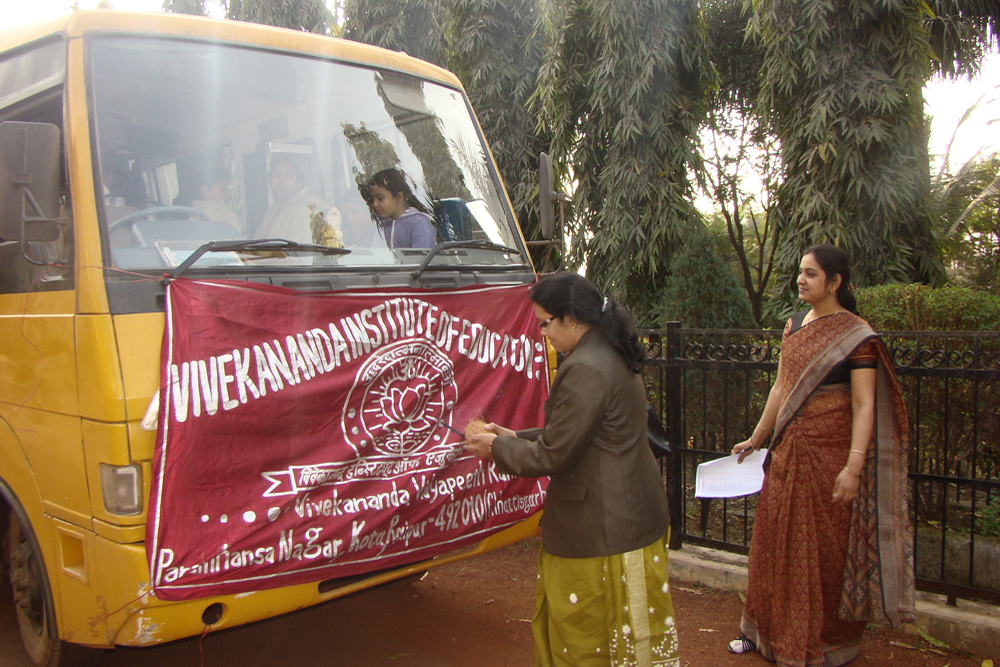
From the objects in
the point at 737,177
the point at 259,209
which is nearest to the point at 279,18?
the point at 737,177

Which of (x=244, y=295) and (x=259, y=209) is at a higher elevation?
(x=259, y=209)

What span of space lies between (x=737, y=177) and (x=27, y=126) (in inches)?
694

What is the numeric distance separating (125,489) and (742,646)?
279 cm

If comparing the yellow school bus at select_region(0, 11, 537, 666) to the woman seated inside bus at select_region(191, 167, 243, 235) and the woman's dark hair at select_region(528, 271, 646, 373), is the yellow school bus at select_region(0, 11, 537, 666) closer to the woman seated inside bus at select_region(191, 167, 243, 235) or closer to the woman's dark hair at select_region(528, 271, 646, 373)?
the woman seated inside bus at select_region(191, 167, 243, 235)

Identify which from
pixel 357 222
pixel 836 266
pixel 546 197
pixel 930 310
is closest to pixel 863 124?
pixel 930 310

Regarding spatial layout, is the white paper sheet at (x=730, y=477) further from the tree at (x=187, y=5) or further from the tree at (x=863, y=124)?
the tree at (x=187, y=5)

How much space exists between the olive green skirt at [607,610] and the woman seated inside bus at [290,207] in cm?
168

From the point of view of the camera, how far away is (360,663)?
11.7 feet

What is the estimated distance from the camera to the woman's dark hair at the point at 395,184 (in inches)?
141

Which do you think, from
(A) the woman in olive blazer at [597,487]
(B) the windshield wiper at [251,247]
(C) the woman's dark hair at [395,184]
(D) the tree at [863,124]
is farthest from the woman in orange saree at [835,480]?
(D) the tree at [863,124]

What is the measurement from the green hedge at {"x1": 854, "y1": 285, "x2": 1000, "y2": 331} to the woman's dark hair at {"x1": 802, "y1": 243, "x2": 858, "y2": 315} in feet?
5.00

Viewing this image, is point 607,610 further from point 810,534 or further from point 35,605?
point 35,605

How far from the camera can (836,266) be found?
3.15 m

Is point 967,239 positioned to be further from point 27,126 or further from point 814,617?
point 27,126
